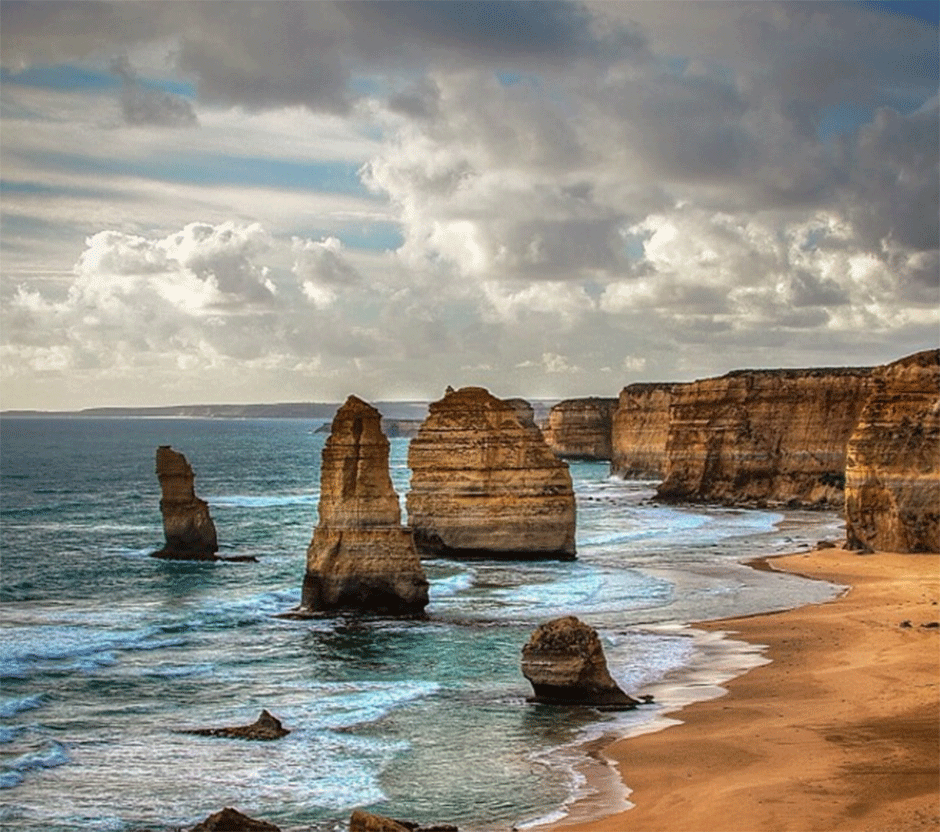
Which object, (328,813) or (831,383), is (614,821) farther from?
(831,383)

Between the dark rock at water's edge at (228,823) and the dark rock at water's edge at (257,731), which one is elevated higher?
the dark rock at water's edge at (228,823)

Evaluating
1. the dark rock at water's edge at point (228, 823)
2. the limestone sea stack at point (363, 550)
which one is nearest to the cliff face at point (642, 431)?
the limestone sea stack at point (363, 550)

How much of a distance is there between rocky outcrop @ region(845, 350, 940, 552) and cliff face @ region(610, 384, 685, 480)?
67225 mm

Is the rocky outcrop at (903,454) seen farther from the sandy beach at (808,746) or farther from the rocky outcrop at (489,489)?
the sandy beach at (808,746)

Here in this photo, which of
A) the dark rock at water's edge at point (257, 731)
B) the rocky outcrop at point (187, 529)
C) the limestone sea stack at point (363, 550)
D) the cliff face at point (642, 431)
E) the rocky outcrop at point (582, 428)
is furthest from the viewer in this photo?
the rocky outcrop at point (582, 428)

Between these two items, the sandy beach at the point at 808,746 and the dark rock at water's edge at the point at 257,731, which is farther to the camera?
the dark rock at water's edge at the point at 257,731

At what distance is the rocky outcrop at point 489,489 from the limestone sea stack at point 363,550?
50.8 ft

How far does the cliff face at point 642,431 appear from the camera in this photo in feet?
414

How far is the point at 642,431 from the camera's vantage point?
130625 millimetres

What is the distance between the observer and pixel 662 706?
2934cm

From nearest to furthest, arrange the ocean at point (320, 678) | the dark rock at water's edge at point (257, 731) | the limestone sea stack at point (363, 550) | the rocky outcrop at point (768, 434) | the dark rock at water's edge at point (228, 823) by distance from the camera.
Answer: the dark rock at water's edge at point (228, 823) → the ocean at point (320, 678) → the dark rock at water's edge at point (257, 731) → the limestone sea stack at point (363, 550) → the rocky outcrop at point (768, 434)

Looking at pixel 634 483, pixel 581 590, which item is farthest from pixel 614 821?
pixel 634 483

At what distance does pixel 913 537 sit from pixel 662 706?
30.1 m

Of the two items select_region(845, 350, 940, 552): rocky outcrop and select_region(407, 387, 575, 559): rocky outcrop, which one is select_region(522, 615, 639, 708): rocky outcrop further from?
select_region(845, 350, 940, 552): rocky outcrop
